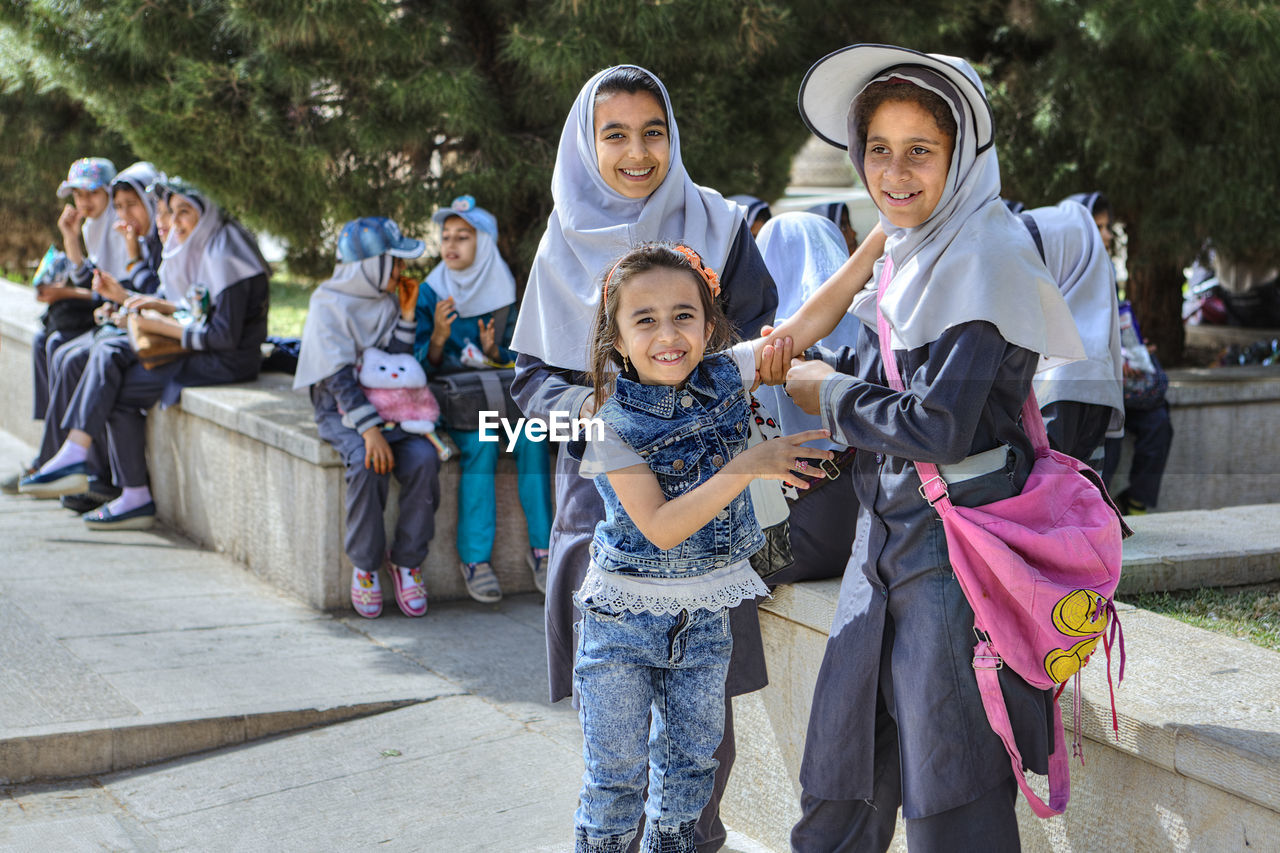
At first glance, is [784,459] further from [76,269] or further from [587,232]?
[76,269]

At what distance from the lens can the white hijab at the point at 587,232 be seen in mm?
2900

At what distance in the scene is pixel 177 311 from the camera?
668 cm

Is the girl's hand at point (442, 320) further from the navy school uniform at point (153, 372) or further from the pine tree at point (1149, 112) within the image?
the pine tree at point (1149, 112)

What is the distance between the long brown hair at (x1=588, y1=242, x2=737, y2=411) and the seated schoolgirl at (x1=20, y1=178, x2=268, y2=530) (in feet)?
14.2

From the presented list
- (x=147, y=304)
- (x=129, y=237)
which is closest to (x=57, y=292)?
(x=129, y=237)

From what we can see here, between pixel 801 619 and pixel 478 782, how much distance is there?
3.98 ft

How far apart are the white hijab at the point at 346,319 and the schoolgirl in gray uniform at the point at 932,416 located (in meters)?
3.19

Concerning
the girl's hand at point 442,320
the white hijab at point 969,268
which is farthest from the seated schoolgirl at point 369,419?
the white hijab at point 969,268

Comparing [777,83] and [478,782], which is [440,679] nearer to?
[478,782]

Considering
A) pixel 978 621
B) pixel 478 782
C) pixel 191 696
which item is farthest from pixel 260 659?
pixel 978 621

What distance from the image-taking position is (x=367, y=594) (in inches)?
212

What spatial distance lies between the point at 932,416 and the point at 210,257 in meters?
5.06

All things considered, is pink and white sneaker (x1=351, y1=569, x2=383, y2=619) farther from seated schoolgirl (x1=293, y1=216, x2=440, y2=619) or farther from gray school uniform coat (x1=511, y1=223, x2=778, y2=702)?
gray school uniform coat (x1=511, y1=223, x2=778, y2=702)

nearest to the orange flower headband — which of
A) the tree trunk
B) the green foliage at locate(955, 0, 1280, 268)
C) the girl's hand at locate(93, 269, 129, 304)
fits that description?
the green foliage at locate(955, 0, 1280, 268)
